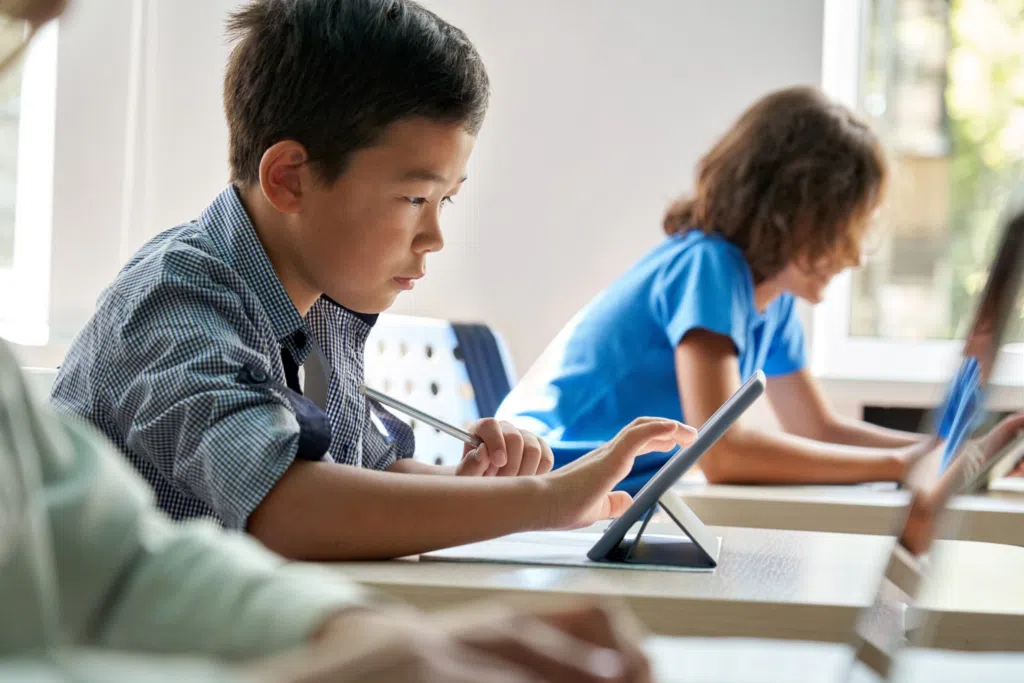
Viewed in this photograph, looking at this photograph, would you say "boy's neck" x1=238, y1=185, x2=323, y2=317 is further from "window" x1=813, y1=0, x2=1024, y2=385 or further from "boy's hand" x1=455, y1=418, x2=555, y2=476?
"window" x1=813, y1=0, x2=1024, y2=385

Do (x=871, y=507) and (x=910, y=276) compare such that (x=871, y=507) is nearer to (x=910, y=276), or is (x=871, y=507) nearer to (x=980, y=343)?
(x=980, y=343)

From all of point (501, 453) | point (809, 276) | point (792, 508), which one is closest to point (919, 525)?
point (501, 453)

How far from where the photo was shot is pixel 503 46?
2.34m

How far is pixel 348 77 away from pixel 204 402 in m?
0.36

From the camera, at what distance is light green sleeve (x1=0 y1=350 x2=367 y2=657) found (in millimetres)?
330

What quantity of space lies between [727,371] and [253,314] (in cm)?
78

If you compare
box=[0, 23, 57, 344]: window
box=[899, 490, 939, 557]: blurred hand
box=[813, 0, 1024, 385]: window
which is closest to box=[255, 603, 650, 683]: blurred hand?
box=[899, 490, 939, 557]: blurred hand

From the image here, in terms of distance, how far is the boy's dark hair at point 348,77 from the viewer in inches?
38.7

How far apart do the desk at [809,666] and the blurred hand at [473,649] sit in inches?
1.5

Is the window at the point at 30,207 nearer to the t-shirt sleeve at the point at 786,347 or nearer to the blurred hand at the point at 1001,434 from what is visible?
the t-shirt sleeve at the point at 786,347

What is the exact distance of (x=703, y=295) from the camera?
5.10 feet

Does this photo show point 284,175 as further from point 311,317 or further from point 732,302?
point 732,302

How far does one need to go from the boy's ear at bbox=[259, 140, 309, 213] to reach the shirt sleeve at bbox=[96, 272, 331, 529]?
0.17 m

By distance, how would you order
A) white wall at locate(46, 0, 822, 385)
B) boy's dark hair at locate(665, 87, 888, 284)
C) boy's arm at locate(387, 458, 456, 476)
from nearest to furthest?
1. boy's arm at locate(387, 458, 456, 476)
2. boy's dark hair at locate(665, 87, 888, 284)
3. white wall at locate(46, 0, 822, 385)
